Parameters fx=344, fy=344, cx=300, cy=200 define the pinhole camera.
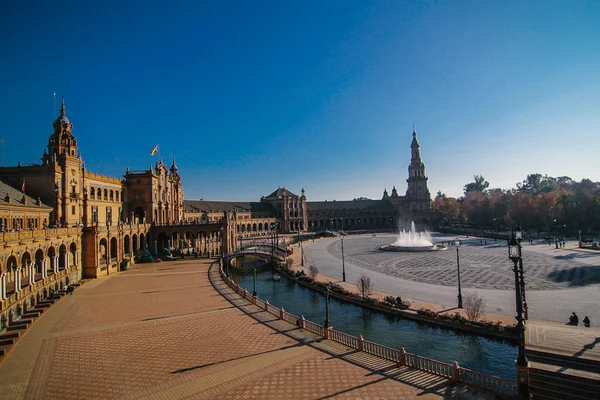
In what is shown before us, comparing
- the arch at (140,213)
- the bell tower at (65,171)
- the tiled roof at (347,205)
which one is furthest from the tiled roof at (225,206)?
the bell tower at (65,171)

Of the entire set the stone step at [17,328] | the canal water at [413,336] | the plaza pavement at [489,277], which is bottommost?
the canal water at [413,336]

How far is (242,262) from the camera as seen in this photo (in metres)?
70.9

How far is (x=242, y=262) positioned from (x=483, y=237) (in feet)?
213

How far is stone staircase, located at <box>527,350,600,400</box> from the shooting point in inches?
557

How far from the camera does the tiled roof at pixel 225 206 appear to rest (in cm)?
10575

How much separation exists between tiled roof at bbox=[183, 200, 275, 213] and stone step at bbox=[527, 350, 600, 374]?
94858 millimetres

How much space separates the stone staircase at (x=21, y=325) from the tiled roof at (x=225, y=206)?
70.2m

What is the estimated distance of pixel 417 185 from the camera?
136875mm

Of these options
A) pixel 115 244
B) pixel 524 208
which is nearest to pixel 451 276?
pixel 115 244

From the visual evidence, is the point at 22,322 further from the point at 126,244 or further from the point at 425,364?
the point at 126,244

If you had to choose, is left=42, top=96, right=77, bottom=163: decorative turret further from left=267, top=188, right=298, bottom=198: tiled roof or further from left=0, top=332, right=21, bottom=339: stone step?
left=267, top=188, right=298, bottom=198: tiled roof

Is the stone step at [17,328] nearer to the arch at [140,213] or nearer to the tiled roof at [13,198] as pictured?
the tiled roof at [13,198]

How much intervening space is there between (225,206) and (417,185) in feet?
247

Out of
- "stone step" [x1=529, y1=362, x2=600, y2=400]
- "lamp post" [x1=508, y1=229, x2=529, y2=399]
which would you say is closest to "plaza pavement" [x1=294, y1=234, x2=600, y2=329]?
"stone step" [x1=529, y1=362, x2=600, y2=400]
